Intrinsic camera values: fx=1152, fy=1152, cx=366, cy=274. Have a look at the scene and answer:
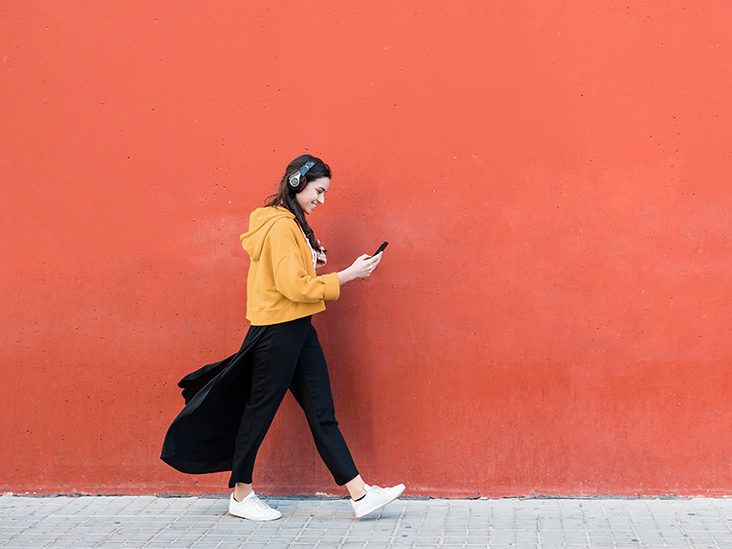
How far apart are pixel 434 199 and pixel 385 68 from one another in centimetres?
71

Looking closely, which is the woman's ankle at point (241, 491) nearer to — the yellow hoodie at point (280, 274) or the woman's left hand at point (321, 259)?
the yellow hoodie at point (280, 274)

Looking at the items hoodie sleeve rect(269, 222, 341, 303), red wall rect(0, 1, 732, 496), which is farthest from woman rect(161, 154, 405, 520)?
red wall rect(0, 1, 732, 496)

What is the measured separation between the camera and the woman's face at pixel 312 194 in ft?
18.2

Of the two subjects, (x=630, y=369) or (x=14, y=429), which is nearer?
(x=630, y=369)

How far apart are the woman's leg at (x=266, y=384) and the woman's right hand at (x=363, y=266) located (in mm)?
347

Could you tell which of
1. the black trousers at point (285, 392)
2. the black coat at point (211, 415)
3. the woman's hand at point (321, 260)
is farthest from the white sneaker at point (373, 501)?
the woman's hand at point (321, 260)

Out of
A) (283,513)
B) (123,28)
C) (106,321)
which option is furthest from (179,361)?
(123,28)

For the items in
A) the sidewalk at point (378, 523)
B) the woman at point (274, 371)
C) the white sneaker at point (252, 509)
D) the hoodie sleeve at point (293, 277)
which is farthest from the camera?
the white sneaker at point (252, 509)

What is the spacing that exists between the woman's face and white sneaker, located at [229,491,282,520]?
4.79 feet

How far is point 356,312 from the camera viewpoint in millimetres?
5941

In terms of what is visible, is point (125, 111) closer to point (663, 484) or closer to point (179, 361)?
point (179, 361)

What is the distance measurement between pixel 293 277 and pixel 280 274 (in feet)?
0.23

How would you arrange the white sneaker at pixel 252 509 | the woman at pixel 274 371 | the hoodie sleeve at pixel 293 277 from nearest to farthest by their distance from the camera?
the hoodie sleeve at pixel 293 277, the woman at pixel 274 371, the white sneaker at pixel 252 509

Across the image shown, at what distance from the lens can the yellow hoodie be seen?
538 cm
